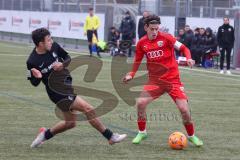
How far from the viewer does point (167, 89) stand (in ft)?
35.8

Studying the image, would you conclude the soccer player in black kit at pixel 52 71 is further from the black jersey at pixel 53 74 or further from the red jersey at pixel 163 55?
the red jersey at pixel 163 55

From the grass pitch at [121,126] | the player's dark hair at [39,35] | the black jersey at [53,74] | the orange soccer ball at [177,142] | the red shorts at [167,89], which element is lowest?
the grass pitch at [121,126]

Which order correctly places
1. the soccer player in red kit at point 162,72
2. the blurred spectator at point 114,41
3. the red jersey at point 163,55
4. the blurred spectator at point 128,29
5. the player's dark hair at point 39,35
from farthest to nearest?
the blurred spectator at point 114,41
the blurred spectator at point 128,29
the red jersey at point 163,55
the soccer player in red kit at point 162,72
the player's dark hair at point 39,35

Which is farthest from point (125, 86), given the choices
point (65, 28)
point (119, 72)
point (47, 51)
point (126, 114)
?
point (65, 28)

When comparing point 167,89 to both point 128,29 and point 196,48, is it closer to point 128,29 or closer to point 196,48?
point 196,48

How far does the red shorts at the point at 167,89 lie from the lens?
10.8 metres

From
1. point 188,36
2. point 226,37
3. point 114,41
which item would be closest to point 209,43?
point 188,36

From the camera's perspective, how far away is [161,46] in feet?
35.8

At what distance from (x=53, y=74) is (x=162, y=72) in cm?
179

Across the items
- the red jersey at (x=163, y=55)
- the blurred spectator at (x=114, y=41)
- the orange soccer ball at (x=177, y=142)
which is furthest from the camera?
the blurred spectator at (x=114, y=41)

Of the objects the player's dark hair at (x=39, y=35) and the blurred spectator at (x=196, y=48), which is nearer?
the player's dark hair at (x=39, y=35)

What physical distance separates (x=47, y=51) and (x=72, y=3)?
33.4 metres

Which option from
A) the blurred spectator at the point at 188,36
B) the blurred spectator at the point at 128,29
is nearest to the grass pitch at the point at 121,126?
the blurred spectator at the point at 188,36

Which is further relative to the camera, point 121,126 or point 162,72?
point 121,126
